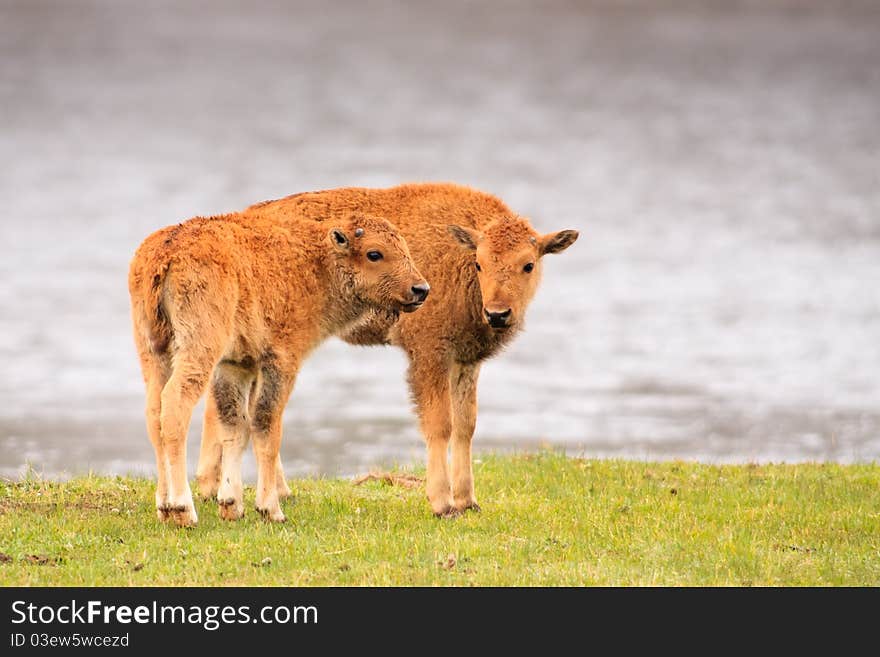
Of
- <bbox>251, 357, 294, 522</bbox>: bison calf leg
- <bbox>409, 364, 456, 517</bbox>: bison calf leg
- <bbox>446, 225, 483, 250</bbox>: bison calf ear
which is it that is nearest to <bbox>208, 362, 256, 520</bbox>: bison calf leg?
<bbox>251, 357, 294, 522</bbox>: bison calf leg

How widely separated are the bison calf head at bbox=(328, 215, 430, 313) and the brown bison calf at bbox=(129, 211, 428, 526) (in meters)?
0.01

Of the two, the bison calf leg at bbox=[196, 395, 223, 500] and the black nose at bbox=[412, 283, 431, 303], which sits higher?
the black nose at bbox=[412, 283, 431, 303]

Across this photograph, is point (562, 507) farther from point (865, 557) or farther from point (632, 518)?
point (865, 557)

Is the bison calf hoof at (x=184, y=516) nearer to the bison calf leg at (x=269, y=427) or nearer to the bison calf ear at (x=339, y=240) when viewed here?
the bison calf leg at (x=269, y=427)

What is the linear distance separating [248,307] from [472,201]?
3.63m

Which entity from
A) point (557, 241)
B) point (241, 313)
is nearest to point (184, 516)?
point (241, 313)

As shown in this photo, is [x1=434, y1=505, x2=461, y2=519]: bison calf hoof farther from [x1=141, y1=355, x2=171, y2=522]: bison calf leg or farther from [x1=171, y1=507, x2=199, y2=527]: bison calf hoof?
[x1=141, y1=355, x2=171, y2=522]: bison calf leg

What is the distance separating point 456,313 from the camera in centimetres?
1366

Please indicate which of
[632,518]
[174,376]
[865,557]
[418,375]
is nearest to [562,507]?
[632,518]

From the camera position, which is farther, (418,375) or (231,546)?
(418,375)

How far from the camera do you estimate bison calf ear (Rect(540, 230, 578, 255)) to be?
1374 centimetres

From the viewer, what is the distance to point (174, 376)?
11.1 m

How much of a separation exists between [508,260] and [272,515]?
3.72 m

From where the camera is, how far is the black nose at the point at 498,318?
12930 millimetres
